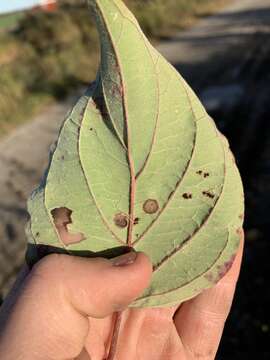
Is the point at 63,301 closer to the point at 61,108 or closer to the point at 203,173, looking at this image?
the point at 203,173

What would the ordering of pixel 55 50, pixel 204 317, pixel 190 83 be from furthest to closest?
1. pixel 55 50
2. pixel 190 83
3. pixel 204 317

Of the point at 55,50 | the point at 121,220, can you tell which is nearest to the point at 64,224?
the point at 121,220

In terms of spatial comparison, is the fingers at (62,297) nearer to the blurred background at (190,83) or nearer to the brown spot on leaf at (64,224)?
the brown spot on leaf at (64,224)

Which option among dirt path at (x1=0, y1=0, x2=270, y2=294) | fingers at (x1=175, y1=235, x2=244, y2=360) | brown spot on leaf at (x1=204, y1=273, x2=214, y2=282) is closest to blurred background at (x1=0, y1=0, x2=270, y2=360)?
dirt path at (x1=0, y1=0, x2=270, y2=294)

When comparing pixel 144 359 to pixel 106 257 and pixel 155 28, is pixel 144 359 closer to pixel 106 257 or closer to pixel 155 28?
pixel 106 257

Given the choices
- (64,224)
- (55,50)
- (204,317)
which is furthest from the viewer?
(55,50)


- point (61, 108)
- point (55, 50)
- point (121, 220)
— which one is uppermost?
point (121, 220)

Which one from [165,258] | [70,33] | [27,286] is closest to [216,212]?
[165,258]
